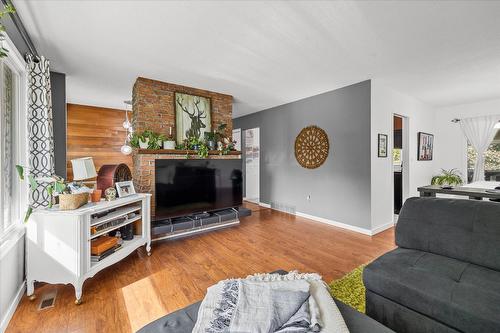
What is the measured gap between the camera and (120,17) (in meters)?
2.03

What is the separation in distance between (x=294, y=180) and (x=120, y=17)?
12.9 ft

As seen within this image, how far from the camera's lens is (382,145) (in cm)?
378

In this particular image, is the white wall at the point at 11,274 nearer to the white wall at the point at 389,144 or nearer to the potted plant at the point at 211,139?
the potted plant at the point at 211,139

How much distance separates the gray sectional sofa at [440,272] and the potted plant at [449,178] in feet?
12.8

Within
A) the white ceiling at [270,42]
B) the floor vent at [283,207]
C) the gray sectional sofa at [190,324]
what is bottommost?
the floor vent at [283,207]

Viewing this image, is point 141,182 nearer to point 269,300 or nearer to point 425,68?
point 269,300

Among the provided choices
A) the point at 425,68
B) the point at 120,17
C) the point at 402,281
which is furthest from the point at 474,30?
the point at 120,17

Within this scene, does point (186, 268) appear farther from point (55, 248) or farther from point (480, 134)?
point (480, 134)

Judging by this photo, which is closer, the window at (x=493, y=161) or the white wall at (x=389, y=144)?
the white wall at (x=389, y=144)

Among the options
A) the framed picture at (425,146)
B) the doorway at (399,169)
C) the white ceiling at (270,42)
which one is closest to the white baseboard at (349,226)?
the doorway at (399,169)

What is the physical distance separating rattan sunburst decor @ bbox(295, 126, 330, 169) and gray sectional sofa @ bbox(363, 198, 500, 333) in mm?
2311

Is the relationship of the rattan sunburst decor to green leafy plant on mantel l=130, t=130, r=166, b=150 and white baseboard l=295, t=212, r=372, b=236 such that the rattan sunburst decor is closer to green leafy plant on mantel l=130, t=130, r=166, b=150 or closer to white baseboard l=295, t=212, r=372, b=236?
white baseboard l=295, t=212, r=372, b=236

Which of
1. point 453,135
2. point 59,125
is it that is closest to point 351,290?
point 59,125

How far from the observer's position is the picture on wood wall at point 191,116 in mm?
3865
